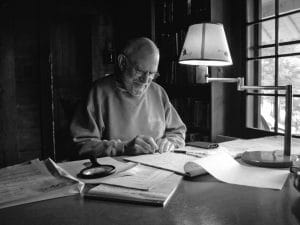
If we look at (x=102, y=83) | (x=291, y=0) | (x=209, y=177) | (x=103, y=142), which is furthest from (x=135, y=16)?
(x=209, y=177)

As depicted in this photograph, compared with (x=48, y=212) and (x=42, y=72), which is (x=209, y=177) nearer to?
(x=48, y=212)

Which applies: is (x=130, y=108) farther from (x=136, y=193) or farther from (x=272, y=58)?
(x=272, y=58)

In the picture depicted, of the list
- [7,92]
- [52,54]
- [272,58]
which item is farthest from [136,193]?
[52,54]

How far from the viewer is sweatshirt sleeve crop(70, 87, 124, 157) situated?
155 centimetres

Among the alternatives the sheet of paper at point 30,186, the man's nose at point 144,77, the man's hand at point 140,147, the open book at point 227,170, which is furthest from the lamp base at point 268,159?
the man's nose at point 144,77

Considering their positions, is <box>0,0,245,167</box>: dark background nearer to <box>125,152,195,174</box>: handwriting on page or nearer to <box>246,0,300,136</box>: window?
<box>246,0,300,136</box>: window

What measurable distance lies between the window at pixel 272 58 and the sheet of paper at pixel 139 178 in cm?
166

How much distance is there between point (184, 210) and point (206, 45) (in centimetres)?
89

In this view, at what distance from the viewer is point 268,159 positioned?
1182mm

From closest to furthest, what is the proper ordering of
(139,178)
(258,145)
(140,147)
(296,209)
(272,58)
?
1. (296,209)
2. (139,178)
3. (140,147)
4. (258,145)
5. (272,58)

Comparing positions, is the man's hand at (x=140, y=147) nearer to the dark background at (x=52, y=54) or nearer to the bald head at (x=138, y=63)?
the bald head at (x=138, y=63)

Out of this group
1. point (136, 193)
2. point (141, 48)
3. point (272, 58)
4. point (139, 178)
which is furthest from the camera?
point (272, 58)

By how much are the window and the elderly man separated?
99cm

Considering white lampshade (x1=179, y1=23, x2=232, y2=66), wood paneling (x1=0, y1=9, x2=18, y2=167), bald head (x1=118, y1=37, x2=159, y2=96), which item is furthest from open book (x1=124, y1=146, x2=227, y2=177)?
wood paneling (x1=0, y1=9, x2=18, y2=167)
